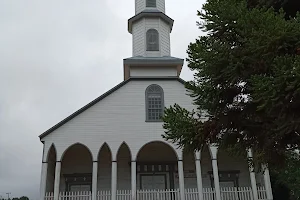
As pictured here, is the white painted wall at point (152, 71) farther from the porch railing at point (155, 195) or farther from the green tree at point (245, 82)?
the green tree at point (245, 82)

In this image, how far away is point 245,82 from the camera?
765 centimetres

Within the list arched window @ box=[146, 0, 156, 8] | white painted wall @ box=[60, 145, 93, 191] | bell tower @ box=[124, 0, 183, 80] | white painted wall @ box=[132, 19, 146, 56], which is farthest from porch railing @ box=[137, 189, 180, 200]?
arched window @ box=[146, 0, 156, 8]

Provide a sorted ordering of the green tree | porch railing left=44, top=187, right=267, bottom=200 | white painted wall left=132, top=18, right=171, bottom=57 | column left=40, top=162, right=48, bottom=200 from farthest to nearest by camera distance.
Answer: white painted wall left=132, top=18, right=171, bottom=57, porch railing left=44, top=187, right=267, bottom=200, column left=40, top=162, right=48, bottom=200, the green tree

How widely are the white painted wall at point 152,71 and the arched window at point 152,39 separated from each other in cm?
188

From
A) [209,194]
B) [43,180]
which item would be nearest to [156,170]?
[209,194]

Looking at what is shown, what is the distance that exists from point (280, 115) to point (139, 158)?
576 inches

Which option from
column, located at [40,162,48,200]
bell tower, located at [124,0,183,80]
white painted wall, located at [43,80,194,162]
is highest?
bell tower, located at [124,0,183,80]

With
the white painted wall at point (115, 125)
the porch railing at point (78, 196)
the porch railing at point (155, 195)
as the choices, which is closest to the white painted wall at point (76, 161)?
the porch railing at point (78, 196)

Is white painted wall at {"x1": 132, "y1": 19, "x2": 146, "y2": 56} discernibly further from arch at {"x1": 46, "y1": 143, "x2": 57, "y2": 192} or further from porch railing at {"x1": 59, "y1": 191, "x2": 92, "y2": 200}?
porch railing at {"x1": 59, "y1": 191, "x2": 92, "y2": 200}

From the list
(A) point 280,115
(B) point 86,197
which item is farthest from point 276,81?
(B) point 86,197

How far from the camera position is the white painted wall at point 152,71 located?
20.5 metres

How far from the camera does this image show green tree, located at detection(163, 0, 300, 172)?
643 centimetres

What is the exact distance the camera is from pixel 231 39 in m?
7.63

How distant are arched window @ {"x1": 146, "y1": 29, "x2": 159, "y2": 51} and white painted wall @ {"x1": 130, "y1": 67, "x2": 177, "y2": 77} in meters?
1.88
